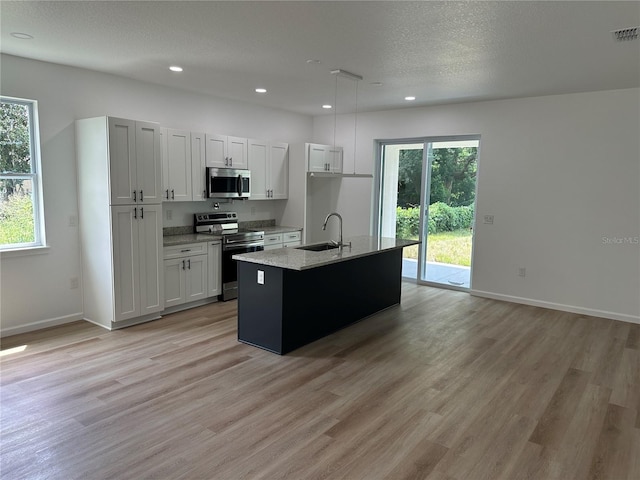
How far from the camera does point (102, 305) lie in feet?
15.3

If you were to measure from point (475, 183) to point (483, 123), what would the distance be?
0.84 m

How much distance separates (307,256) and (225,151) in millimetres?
2570

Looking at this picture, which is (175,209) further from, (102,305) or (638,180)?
(638,180)

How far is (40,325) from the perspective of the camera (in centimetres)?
455

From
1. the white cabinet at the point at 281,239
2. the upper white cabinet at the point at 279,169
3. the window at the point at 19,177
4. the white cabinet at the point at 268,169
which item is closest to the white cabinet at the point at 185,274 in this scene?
the white cabinet at the point at 281,239

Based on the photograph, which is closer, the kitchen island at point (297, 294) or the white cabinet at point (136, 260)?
the kitchen island at point (297, 294)

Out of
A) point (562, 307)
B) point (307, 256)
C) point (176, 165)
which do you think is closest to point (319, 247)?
point (307, 256)

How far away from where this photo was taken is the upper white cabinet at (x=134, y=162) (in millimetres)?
4359

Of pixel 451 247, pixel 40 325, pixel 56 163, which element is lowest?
pixel 40 325

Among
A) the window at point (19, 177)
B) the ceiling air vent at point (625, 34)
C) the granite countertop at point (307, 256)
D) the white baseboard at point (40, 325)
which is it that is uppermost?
the ceiling air vent at point (625, 34)

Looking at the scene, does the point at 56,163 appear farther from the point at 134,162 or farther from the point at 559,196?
the point at 559,196

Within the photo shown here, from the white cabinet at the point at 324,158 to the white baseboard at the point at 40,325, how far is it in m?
3.85

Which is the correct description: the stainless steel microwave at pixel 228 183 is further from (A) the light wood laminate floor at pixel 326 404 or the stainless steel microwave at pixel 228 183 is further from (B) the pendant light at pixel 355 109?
(A) the light wood laminate floor at pixel 326 404

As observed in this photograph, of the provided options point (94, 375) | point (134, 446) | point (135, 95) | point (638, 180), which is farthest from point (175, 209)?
point (638, 180)
